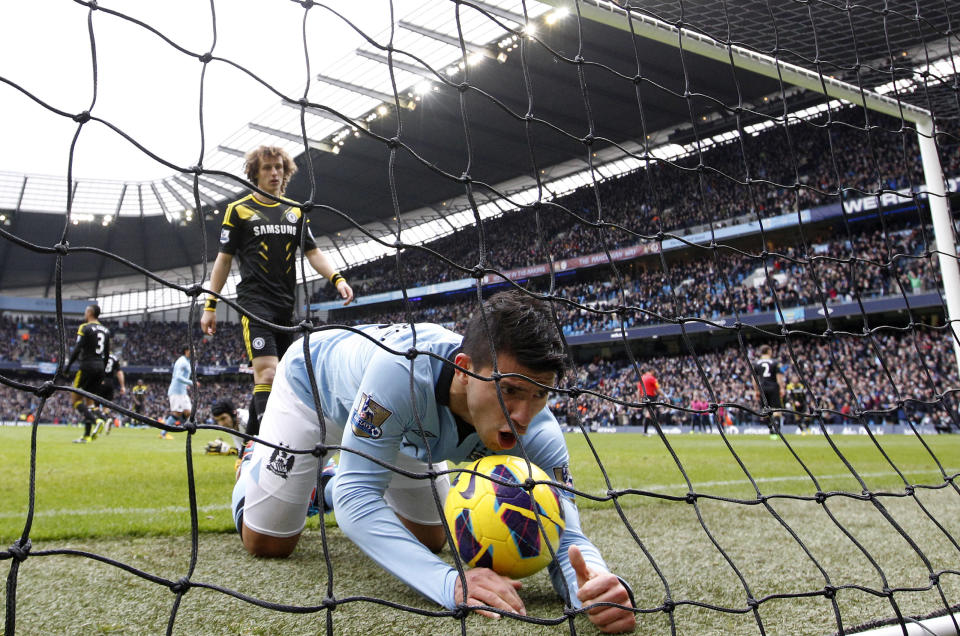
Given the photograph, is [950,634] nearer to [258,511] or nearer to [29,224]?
[258,511]

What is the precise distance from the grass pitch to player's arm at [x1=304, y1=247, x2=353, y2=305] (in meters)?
1.28

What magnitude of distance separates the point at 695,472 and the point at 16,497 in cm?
508

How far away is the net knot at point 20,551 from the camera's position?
3.58 ft

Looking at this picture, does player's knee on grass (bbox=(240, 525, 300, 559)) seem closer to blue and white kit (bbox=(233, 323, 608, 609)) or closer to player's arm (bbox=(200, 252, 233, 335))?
blue and white kit (bbox=(233, 323, 608, 609))

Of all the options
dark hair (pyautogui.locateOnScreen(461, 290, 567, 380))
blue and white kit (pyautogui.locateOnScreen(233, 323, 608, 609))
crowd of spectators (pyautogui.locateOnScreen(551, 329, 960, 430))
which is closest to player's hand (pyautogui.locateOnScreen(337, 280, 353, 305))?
blue and white kit (pyautogui.locateOnScreen(233, 323, 608, 609))

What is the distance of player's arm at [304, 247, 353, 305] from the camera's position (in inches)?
146

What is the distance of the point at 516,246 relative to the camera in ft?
91.2

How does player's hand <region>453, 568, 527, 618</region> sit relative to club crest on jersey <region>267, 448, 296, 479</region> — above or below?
above

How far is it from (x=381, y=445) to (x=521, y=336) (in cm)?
53

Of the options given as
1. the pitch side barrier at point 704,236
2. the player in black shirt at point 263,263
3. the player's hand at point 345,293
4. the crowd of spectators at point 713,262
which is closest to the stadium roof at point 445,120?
the crowd of spectators at point 713,262

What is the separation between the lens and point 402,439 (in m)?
2.00

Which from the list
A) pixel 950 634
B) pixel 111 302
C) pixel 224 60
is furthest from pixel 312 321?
pixel 111 302

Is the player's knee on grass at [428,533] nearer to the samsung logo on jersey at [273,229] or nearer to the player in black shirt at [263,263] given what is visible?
the player in black shirt at [263,263]

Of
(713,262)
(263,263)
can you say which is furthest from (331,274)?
(713,262)
